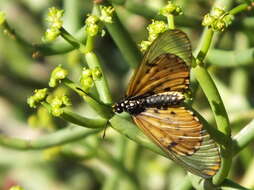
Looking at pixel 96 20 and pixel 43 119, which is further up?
pixel 96 20

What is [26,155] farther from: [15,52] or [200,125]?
[200,125]

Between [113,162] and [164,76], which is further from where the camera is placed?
[113,162]

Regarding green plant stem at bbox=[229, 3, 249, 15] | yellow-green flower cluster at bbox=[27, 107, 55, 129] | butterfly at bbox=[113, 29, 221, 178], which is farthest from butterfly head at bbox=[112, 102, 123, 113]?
yellow-green flower cluster at bbox=[27, 107, 55, 129]

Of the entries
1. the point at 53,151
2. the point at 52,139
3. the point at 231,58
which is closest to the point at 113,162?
the point at 53,151

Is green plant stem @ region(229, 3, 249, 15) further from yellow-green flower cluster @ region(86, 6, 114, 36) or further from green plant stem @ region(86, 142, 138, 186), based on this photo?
green plant stem @ region(86, 142, 138, 186)

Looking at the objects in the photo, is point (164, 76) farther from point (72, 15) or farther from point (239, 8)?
point (72, 15)

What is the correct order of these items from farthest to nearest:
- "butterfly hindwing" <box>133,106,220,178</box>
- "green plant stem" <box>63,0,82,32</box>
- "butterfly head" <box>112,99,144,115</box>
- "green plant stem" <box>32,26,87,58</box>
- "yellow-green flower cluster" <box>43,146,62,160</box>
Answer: "yellow-green flower cluster" <box>43,146,62,160</box> → "green plant stem" <box>63,0,82,32</box> → "green plant stem" <box>32,26,87,58</box> → "butterfly head" <box>112,99,144,115</box> → "butterfly hindwing" <box>133,106,220,178</box>
